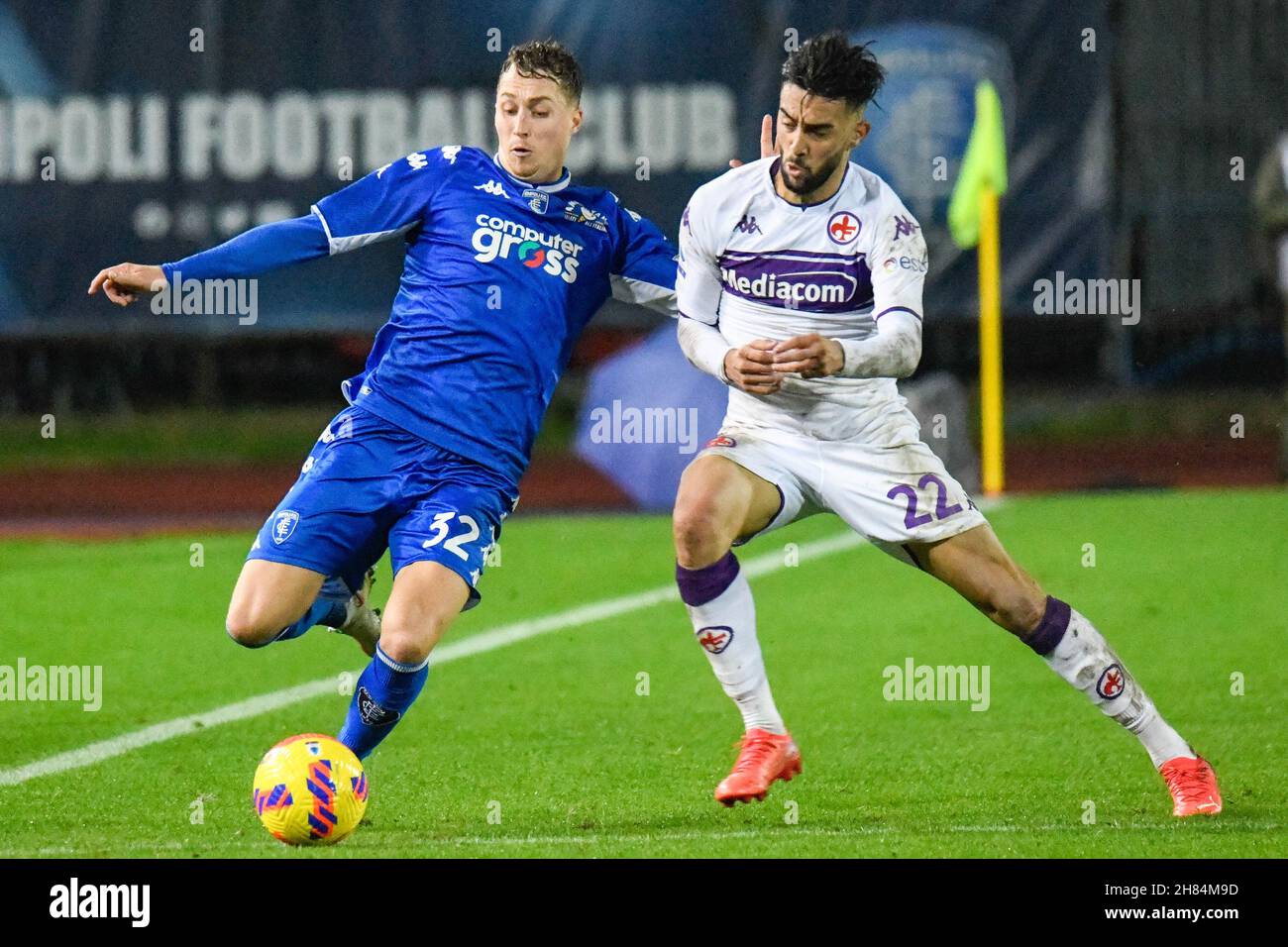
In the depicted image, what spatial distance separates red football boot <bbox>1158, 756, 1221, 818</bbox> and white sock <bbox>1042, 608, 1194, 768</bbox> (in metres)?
0.03

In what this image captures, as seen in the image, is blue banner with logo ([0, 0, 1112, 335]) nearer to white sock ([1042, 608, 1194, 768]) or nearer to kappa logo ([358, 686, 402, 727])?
white sock ([1042, 608, 1194, 768])

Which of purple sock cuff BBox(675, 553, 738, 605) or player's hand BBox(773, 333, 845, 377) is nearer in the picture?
player's hand BBox(773, 333, 845, 377)

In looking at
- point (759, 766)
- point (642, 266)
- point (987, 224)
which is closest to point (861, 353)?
point (642, 266)

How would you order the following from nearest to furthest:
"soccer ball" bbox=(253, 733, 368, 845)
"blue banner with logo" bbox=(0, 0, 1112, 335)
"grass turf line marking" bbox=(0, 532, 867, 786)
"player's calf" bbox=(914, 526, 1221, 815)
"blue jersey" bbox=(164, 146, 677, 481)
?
"soccer ball" bbox=(253, 733, 368, 845) < "player's calf" bbox=(914, 526, 1221, 815) < "blue jersey" bbox=(164, 146, 677, 481) < "grass turf line marking" bbox=(0, 532, 867, 786) < "blue banner with logo" bbox=(0, 0, 1112, 335)

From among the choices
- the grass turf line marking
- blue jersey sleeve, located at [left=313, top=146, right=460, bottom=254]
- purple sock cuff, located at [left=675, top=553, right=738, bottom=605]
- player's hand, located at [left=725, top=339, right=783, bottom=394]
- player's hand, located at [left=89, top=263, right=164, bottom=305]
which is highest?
blue jersey sleeve, located at [left=313, top=146, right=460, bottom=254]

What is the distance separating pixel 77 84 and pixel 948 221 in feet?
20.7

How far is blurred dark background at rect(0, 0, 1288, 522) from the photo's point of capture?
47.2 ft

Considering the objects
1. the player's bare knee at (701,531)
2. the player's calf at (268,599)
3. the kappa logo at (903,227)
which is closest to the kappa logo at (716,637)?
the player's bare knee at (701,531)

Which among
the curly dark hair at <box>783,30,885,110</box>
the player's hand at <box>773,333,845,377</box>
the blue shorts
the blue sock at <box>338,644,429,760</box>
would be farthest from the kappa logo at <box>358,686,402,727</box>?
the curly dark hair at <box>783,30,885,110</box>

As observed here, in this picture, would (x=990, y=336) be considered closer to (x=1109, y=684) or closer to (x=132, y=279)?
(x=1109, y=684)

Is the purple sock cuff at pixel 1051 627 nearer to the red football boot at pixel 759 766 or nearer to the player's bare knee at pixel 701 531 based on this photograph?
the red football boot at pixel 759 766

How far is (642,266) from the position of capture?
246 inches

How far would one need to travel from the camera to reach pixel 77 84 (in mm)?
14859
